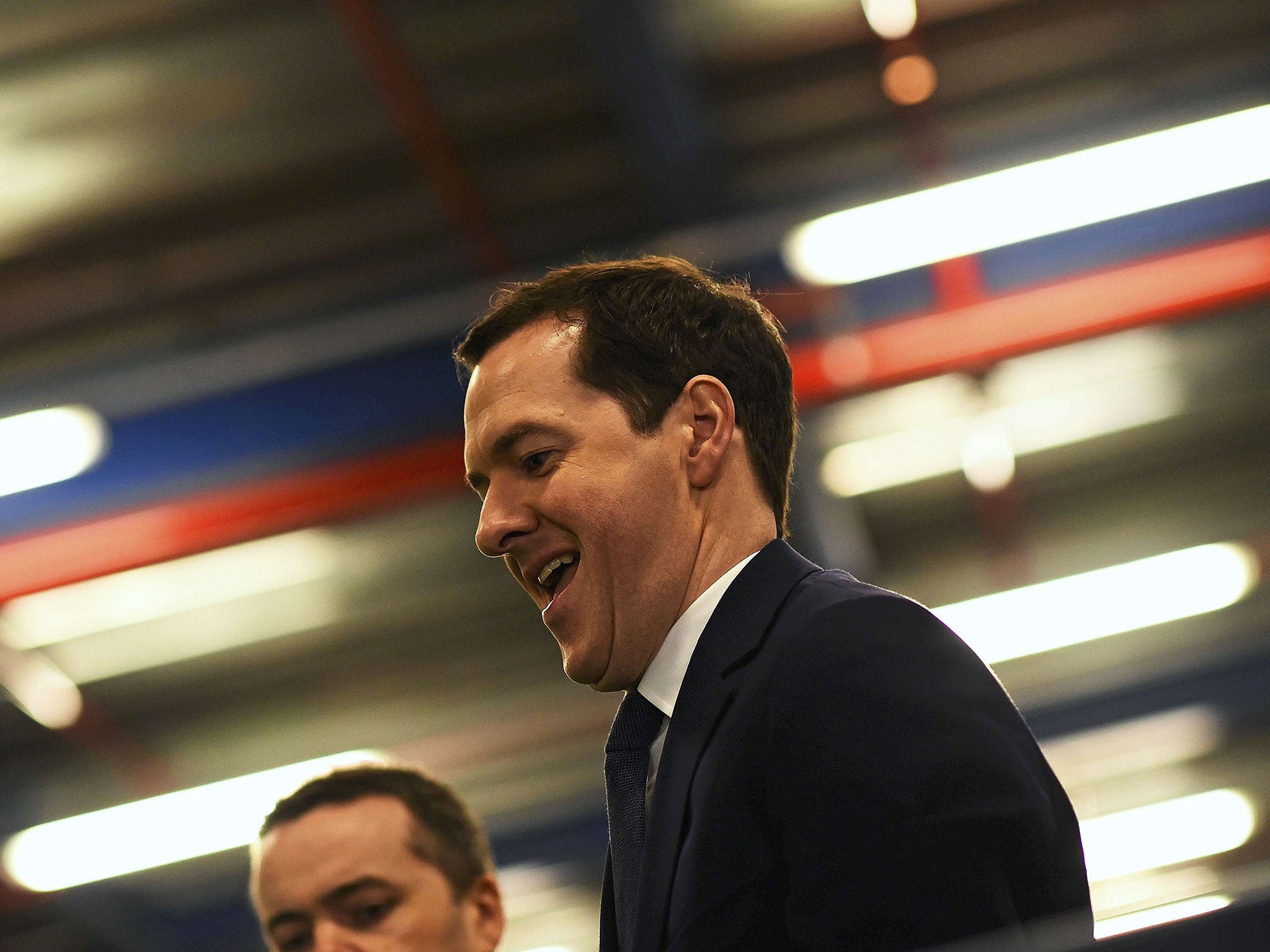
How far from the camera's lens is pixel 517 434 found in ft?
5.21

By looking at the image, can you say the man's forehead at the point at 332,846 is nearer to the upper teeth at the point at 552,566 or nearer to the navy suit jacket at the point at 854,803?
the upper teeth at the point at 552,566

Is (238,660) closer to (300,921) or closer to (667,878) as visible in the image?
(300,921)

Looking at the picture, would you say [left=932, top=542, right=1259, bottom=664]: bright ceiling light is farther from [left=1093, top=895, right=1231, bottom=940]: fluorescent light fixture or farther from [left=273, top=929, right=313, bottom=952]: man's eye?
[left=1093, top=895, right=1231, bottom=940]: fluorescent light fixture

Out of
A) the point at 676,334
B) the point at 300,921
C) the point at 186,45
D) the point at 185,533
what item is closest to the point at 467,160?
the point at 186,45

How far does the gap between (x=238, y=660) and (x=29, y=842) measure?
2.28 meters

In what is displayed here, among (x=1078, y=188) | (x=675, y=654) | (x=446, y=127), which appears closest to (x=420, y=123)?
(x=446, y=127)

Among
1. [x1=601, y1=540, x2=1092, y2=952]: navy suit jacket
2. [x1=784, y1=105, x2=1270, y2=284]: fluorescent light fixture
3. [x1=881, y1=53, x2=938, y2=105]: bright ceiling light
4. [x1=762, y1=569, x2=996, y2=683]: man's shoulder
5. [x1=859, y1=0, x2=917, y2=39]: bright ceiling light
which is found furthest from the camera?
[x1=881, y1=53, x2=938, y2=105]: bright ceiling light

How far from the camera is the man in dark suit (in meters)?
1.10

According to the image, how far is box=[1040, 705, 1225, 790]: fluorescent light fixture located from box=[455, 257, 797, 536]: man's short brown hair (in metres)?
8.89

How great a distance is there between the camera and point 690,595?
1543 millimetres

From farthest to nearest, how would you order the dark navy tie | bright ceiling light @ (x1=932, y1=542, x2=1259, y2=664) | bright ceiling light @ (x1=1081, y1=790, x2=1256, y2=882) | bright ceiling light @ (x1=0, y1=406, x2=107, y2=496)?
bright ceiling light @ (x1=1081, y1=790, x2=1256, y2=882)
bright ceiling light @ (x1=932, y1=542, x2=1259, y2=664)
bright ceiling light @ (x1=0, y1=406, x2=107, y2=496)
the dark navy tie

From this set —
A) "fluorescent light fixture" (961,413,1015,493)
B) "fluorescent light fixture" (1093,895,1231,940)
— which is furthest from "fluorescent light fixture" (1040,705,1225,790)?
"fluorescent light fixture" (1093,895,1231,940)

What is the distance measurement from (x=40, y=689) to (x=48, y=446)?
2.85 metres

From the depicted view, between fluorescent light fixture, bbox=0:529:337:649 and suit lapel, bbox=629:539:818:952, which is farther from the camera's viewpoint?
fluorescent light fixture, bbox=0:529:337:649
